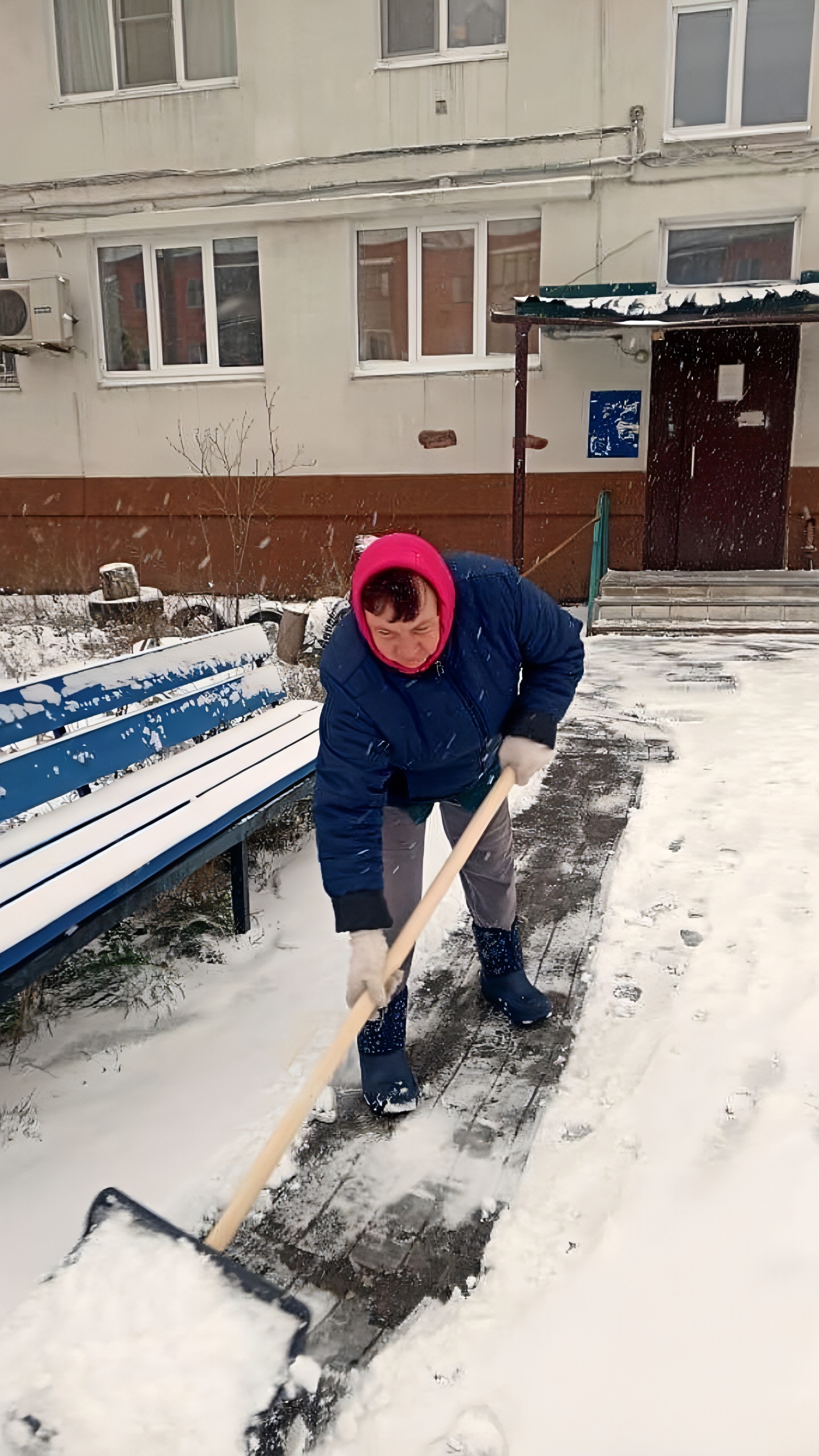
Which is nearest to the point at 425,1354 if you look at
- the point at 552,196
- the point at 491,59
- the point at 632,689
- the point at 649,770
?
the point at 649,770

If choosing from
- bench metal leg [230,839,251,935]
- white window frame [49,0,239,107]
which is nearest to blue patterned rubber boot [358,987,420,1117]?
bench metal leg [230,839,251,935]

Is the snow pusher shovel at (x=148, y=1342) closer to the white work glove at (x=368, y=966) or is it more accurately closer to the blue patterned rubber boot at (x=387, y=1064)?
the white work glove at (x=368, y=966)

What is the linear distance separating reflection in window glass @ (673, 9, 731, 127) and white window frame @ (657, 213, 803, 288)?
88cm

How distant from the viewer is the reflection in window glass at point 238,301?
411 inches

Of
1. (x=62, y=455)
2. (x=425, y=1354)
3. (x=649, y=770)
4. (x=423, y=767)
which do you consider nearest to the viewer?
(x=425, y=1354)

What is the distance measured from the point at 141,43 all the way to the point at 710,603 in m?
8.94

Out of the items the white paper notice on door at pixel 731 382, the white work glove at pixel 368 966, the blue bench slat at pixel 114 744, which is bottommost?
the white work glove at pixel 368 966

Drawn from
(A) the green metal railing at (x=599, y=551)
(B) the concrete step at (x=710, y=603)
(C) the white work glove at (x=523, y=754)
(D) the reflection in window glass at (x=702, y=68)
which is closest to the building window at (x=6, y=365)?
(A) the green metal railing at (x=599, y=551)

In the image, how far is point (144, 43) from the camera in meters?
10.4

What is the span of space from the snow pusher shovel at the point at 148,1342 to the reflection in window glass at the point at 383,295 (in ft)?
32.4

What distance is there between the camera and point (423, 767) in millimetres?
2242

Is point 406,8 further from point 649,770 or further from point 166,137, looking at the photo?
point 649,770

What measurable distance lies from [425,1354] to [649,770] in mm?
3410

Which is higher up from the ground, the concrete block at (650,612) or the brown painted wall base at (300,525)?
the brown painted wall base at (300,525)
